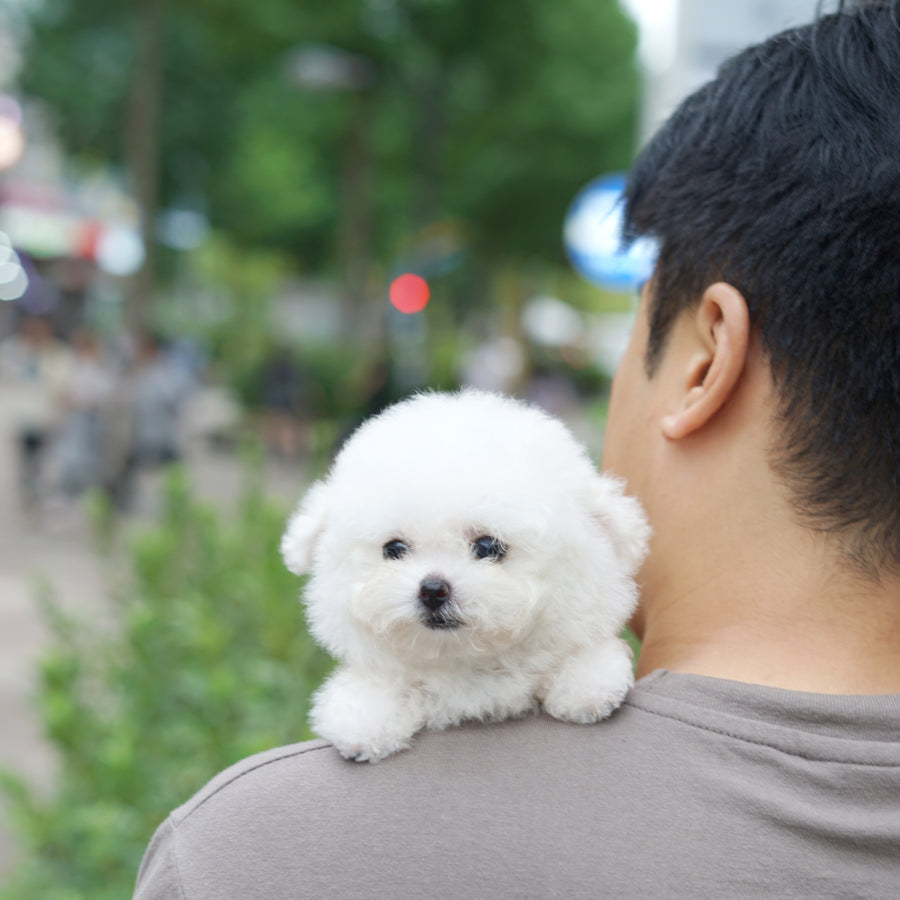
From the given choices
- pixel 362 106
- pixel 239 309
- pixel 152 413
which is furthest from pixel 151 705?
pixel 239 309

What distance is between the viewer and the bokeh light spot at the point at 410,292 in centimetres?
1970

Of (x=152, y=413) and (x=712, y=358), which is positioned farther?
(x=152, y=413)

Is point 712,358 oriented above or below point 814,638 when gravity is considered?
above

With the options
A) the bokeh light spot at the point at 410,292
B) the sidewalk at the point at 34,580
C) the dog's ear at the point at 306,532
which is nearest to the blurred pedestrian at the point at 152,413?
the sidewalk at the point at 34,580

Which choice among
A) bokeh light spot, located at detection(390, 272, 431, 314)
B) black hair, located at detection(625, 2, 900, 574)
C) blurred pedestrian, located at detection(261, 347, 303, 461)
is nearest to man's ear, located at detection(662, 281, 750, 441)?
black hair, located at detection(625, 2, 900, 574)

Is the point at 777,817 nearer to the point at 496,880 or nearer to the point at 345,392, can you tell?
the point at 496,880

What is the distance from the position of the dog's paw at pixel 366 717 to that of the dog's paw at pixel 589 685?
0.52 feet

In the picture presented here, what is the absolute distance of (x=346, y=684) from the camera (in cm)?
132

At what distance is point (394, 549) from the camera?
4.24 feet

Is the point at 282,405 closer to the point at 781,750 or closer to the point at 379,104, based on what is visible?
the point at 379,104

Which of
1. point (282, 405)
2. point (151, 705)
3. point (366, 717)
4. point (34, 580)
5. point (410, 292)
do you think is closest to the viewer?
point (366, 717)

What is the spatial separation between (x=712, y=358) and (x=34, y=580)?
3729 mm

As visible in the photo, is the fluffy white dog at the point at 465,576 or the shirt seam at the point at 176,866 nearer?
the shirt seam at the point at 176,866

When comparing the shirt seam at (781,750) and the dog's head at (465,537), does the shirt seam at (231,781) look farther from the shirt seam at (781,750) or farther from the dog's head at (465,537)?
the shirt seam at (781,750)
